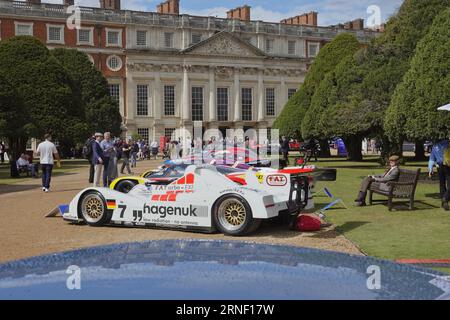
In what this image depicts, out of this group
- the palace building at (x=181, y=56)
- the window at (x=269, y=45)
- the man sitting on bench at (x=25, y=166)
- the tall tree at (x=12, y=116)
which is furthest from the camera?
the window at (x=269, y=45)

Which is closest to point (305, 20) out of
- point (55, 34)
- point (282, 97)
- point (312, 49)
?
point (312, 49)

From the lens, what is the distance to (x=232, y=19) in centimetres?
7244

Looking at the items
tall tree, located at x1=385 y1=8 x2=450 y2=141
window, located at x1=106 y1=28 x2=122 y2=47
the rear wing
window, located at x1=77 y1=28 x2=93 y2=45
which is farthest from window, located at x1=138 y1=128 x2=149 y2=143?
the rear wing

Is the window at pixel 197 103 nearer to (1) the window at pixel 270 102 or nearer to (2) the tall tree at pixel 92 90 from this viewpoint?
(1) the window at pixel 270 102

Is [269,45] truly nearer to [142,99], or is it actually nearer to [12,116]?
[142,99]

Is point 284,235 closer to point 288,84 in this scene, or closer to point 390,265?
point 390,265

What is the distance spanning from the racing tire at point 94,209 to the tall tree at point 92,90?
41997 millimetres

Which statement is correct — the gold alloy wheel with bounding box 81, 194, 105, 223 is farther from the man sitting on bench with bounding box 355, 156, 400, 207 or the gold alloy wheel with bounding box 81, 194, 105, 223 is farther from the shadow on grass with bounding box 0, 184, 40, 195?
the shadow on grass with bounding box 0, 184, 40, 195

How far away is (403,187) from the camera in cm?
1322

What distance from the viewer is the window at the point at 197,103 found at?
2778 inches

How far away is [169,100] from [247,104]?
1014 centimetres

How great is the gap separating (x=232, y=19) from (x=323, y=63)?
36.2 metres

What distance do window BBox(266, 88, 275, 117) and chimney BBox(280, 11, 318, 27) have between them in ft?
36.9

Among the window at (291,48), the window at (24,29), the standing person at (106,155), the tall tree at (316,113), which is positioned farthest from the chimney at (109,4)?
the standing person at (106,155)
